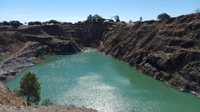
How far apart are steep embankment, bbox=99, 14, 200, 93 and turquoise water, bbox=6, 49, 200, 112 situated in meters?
4.51

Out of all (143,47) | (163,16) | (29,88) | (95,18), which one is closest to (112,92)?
(29,88)

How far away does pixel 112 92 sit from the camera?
44938mm

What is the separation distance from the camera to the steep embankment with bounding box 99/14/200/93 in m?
49.8

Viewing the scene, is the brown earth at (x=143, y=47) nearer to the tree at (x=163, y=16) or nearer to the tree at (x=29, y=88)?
the tree at (x=163, y=16)

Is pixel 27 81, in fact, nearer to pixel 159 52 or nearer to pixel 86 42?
pixel 159 52

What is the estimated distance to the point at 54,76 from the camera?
5891 cm

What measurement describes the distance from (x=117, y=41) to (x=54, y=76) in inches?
2123

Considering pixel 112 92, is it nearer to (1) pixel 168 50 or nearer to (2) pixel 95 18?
(1) pixel 168 50

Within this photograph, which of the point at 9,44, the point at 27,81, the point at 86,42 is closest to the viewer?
the point at 27,81

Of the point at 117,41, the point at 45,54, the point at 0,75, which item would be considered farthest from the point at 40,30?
the point at 0,75

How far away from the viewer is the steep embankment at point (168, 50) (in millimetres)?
49778

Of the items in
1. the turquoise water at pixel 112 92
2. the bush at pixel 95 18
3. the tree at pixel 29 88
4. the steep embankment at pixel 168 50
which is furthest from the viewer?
the bush at pixel 95 18

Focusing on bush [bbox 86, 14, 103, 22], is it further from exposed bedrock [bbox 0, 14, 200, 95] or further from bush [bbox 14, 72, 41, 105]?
bush [bbox 14, 72, 41, 105]

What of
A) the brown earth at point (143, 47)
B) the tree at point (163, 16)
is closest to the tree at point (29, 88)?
the brown earth at point (143, 47)
